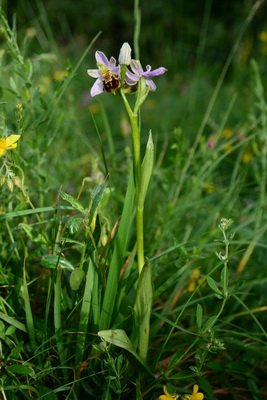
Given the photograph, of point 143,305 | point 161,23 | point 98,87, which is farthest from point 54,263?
point 161,23

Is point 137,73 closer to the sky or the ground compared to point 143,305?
closer to the sky

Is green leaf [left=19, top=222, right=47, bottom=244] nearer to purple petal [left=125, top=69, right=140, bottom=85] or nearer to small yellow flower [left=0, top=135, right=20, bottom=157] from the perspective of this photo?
small yellow flower [left=0, top=135, right=20, bottom=157]

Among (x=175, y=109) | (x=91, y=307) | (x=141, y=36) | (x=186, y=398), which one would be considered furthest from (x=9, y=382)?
(x=141, y=36)

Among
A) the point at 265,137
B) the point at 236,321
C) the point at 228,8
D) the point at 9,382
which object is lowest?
the point at 228,8

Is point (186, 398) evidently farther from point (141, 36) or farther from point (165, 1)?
point (165, 1)

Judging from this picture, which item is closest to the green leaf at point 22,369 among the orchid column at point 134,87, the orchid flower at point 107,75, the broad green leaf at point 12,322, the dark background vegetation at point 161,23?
the broad green leaf at point 12,322

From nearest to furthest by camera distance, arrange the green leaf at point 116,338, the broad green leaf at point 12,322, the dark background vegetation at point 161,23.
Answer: the green leaf at point 116,338
the broad green leaf at point 12,322
the dark background vegetation at point 161,23

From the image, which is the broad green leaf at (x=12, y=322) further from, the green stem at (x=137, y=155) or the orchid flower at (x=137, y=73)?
the orchid flower at (x=137, y=73)

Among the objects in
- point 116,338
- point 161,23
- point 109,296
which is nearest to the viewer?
point 116,338

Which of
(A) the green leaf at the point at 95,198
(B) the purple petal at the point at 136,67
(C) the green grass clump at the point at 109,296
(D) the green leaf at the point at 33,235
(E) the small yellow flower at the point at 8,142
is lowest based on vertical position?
(C) the green grass clump at the point at 109,296

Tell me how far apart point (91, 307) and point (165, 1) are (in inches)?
176

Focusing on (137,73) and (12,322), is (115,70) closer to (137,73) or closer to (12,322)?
(137,73)

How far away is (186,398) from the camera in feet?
2.70

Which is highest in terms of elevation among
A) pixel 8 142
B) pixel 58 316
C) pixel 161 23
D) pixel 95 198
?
pixel 8 142
